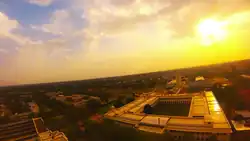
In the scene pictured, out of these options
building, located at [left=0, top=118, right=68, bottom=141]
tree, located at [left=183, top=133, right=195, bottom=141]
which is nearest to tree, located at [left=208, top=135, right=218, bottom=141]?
tree, located at [left=183, top=133, right=195, bottom=141]

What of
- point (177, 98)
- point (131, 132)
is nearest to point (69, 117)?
point (131, 132)

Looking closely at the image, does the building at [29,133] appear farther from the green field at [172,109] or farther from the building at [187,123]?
the green field at [172,109]

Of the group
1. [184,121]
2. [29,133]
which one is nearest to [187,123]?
[184,121]

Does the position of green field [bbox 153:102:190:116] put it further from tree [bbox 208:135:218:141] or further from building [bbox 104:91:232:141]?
tree [bbox 208:135:218:141]

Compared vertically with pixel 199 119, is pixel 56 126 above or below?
below

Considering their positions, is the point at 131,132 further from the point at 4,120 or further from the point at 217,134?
the point at 4,120

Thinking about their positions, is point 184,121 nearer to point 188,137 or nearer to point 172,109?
point 188,137
